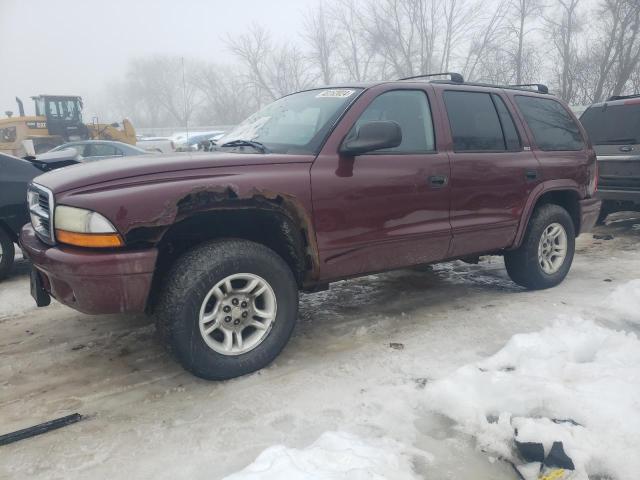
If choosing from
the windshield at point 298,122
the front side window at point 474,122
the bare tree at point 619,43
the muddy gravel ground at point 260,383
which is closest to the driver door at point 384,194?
the windshield at point 298,122

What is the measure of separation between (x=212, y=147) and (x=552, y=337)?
2686mm

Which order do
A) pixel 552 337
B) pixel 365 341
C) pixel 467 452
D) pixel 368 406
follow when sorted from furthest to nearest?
pixel 365 341, pixel 552 337, pixel 368 406, pixel 467 452

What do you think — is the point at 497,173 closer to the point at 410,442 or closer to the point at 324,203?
the point at 324,203

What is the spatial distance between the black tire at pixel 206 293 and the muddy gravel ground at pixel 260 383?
0.13m

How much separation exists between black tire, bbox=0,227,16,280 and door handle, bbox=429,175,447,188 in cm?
429

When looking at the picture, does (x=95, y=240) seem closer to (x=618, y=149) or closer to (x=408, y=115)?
(x=408, y=115)

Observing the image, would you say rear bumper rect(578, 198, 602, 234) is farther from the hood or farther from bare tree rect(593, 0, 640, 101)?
bare tree rect(593, 0, 640, 101)

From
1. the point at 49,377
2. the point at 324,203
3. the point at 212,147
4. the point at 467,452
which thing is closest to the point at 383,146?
the point at 324,203

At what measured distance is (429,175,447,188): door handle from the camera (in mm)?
3510

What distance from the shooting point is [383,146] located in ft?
10.0

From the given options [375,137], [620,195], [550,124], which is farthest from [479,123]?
[620,195]

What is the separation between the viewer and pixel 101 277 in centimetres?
248

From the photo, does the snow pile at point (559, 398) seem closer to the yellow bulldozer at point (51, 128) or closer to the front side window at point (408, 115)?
the front side window at point (408, 115)

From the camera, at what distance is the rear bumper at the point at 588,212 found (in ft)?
15.3
